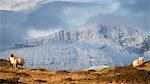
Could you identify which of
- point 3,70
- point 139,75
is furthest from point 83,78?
point 3,70

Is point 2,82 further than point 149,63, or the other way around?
point 149,63

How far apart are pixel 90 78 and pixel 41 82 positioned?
10.2 metres

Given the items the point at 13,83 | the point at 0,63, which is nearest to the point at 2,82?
the point at 13,83

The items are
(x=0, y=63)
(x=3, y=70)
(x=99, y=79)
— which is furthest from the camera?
(x=0, y=63)

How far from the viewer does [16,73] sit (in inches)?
2709

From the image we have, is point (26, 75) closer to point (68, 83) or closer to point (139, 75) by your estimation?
point (68, 83)

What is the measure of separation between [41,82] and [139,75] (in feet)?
50.2

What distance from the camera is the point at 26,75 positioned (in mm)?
67500

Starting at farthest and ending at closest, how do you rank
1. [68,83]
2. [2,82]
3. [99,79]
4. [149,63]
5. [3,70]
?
[149,63] → [3,70] → [99,79] → [68,83] → [2,82]

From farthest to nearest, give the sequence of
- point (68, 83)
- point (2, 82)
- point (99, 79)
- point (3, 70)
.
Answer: point (3, 70) → point (99, 79) → point (68, 83) → point (2, 82)

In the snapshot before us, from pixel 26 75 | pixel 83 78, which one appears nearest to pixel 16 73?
pixel 26 75

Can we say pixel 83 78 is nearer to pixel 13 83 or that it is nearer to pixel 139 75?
pixel 139 75

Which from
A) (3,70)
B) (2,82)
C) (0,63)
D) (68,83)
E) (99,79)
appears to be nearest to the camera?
(2,82)

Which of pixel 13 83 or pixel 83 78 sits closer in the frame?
pixel 13 83
